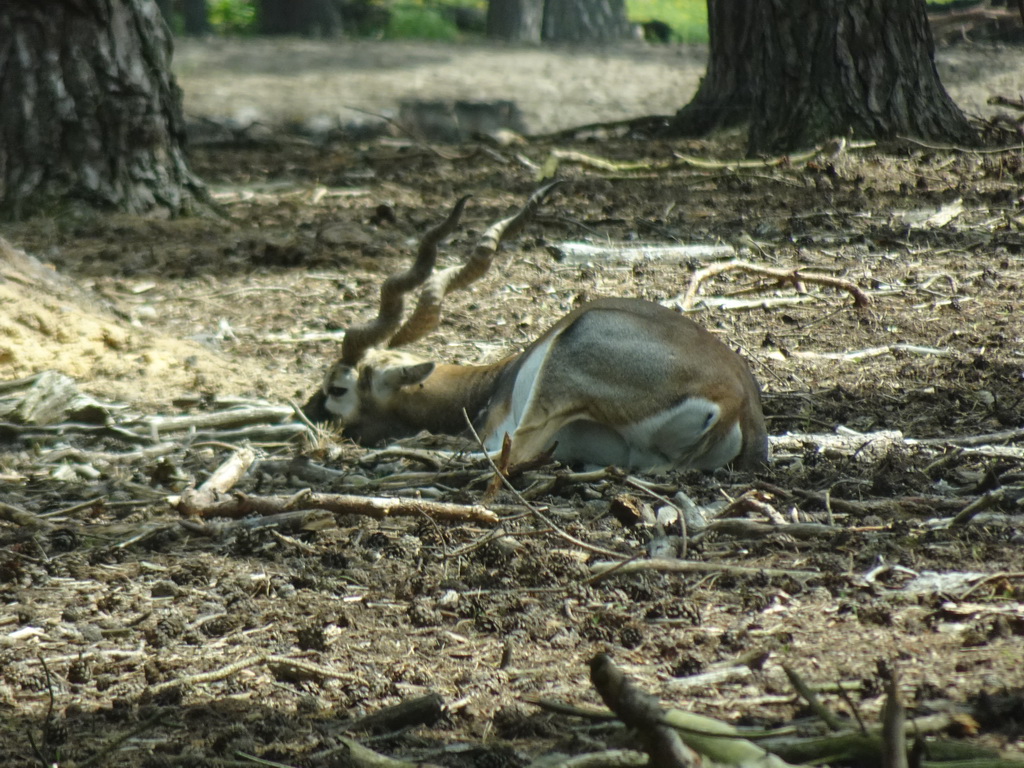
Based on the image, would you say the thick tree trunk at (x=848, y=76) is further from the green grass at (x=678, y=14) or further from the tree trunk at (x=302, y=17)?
the green grass at (x=678, y=14)

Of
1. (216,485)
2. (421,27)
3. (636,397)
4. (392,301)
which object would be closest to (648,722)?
(216,485)

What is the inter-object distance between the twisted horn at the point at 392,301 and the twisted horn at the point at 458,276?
13 cm

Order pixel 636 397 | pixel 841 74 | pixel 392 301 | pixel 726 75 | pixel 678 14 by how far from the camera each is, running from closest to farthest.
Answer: pixel 636 397 → pixel 392 301 → pixel 841 74 → pixel 726 75 → pixel 678 14

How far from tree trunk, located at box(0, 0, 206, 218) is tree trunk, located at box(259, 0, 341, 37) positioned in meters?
18.0

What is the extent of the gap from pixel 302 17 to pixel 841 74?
61.9 feet

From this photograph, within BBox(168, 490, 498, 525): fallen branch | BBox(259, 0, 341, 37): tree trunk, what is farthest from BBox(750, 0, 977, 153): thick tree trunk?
BBox(259, 0, 341, 37): tree trunk

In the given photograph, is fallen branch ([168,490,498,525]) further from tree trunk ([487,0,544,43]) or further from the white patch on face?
tree trunk ([487,0,544,43])

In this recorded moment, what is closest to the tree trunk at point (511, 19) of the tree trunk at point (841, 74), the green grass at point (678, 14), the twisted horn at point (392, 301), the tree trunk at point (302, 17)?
the tree trunk at point (302, 17)

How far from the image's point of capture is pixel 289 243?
10391 mm

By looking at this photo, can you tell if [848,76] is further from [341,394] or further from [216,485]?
[216,485]

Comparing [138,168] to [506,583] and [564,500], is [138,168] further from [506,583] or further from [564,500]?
[506,583]

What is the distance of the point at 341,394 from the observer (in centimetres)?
710

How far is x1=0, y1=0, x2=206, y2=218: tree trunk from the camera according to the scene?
393 inches

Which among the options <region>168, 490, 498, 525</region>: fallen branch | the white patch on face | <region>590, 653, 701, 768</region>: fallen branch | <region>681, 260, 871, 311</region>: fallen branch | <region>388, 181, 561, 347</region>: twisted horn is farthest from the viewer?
<region>681, 260, 871, 311</region>: fallen branch
